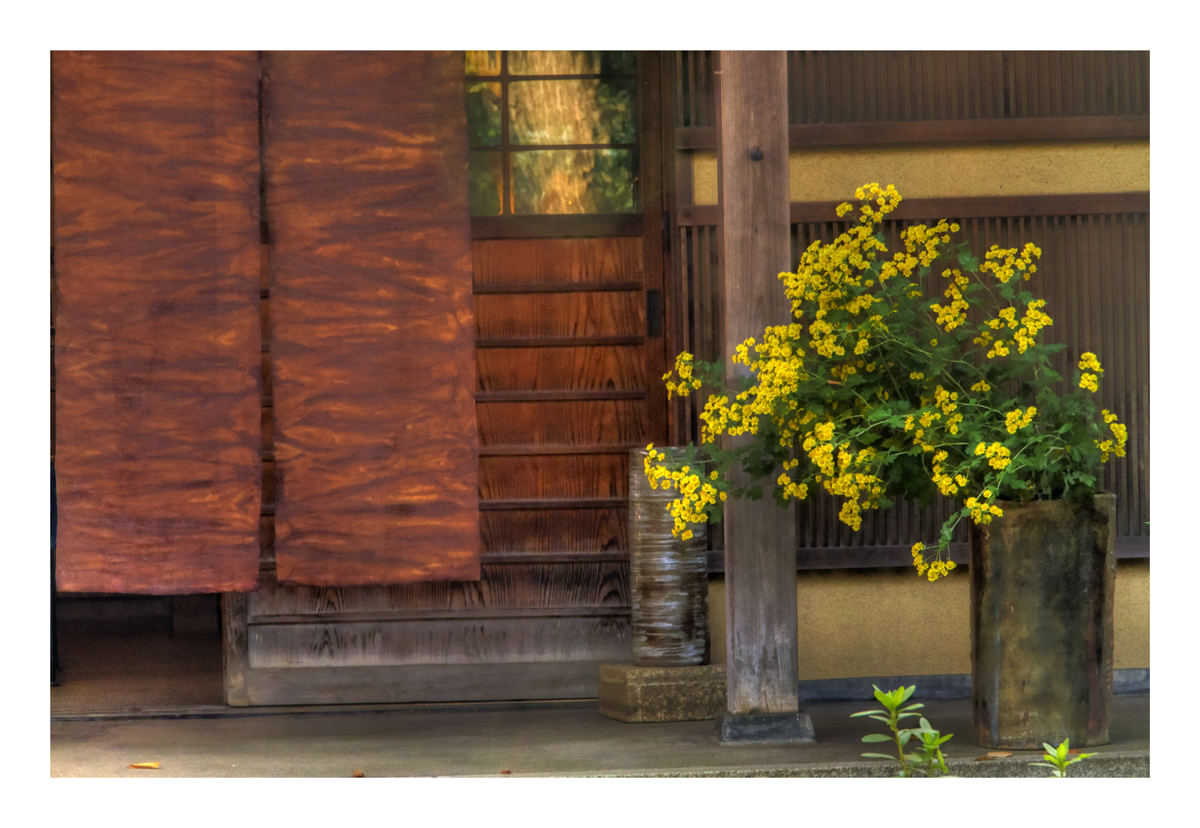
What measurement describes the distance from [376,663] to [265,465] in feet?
2.92

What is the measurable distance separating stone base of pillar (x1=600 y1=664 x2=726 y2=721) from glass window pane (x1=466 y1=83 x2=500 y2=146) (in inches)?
83.9

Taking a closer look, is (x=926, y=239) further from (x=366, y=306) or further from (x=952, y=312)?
(x=366, y=306)

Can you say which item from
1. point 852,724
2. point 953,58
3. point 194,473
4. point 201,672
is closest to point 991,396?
point 852,724

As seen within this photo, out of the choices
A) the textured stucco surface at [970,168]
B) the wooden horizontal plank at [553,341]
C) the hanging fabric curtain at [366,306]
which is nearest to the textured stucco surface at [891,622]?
the wooden horizontal plank at [553,341]

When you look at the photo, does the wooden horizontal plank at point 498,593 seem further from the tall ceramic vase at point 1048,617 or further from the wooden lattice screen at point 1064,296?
the tall ceramic vase at point 1048,617

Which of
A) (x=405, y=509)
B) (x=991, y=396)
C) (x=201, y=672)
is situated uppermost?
(x=991, y=396)

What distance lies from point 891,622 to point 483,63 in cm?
273

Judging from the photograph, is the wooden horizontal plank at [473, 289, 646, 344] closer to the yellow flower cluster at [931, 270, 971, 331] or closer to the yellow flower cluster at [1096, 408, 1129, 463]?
the yellow flower cluster at [931, 270, 971, 331]

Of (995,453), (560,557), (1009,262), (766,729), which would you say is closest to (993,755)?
(766,729)

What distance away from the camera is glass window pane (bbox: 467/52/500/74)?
16.2 ft

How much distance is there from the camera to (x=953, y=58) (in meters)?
4.82

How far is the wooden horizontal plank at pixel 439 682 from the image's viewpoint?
4.89 metres

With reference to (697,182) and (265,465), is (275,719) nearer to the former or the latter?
(265,465)

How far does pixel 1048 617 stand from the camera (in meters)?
3.81
